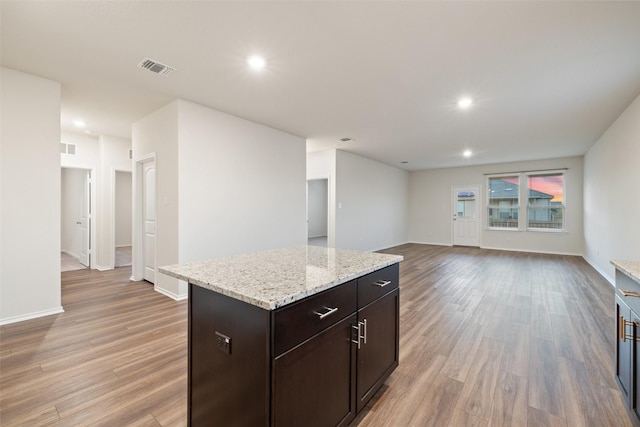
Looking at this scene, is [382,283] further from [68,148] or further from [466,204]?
[466,204]

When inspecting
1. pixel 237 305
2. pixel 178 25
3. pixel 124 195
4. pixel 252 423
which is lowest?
pixel 252 423

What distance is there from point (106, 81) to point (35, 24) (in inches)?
38.9

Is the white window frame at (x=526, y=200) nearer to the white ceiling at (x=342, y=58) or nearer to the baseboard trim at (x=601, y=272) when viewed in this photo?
the baseboard trim at (x=601, y=272)

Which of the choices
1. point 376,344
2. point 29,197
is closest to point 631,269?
point 376,344

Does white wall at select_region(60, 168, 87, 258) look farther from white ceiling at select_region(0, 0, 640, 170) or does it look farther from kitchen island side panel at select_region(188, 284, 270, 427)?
kitchen island side panel at select_region(188, 284, 270, 427)

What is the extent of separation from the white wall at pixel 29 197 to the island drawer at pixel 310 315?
3617 mm

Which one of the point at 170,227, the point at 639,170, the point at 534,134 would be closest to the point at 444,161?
the point at 534,134

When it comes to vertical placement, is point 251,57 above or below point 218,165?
above

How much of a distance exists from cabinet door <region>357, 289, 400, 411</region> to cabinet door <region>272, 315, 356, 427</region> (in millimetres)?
102

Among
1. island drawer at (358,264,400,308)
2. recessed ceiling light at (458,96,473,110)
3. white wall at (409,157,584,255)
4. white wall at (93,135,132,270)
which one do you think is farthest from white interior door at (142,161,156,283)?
white wall at (409,157,584,255)

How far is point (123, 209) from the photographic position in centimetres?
865

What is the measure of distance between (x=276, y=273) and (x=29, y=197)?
3402 millimetres

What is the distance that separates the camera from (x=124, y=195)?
8.67 meters

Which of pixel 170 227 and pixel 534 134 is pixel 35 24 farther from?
pixel 534 134
